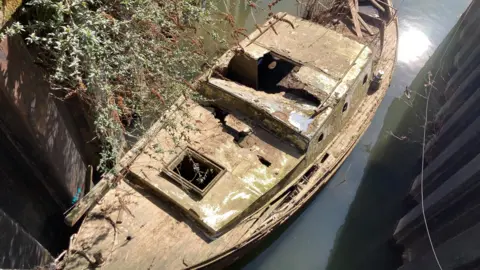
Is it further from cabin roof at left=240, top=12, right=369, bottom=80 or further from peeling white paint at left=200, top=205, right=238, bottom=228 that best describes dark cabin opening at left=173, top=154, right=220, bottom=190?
cabin roof at left=240, top=12, right=369, bottom=80

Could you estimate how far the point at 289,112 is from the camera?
8.48 meters

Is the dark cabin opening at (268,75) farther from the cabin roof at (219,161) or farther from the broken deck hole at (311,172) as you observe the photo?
the broken deck hole at (311,172)

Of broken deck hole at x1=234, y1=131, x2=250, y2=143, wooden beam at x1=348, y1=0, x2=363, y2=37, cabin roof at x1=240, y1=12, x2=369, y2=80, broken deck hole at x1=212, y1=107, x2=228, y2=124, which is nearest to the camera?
broken deck hole at x1=234, y1=131, x2=250, y2=143

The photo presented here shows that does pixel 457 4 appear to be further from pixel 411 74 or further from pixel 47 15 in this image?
pixel 47 15

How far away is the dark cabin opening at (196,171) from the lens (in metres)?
7.82

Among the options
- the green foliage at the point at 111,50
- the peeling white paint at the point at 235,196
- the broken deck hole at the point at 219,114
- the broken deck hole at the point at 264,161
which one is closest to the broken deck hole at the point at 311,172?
the broken deck hole at the point at 264,161

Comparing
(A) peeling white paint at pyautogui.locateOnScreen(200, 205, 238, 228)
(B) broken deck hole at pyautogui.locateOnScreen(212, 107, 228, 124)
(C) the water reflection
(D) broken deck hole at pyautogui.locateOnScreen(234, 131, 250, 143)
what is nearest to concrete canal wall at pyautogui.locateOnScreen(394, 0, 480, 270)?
(C) the water reflection

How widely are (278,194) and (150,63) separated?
11.9ft

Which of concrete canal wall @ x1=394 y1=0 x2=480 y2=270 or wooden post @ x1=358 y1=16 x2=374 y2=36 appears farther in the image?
wooden post @ x1=358 y1=16 x2=374 y2=36

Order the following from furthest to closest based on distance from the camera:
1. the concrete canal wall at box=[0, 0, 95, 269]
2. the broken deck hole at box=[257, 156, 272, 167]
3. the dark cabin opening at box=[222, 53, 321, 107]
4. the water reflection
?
the water reflection → the dark cabin opening at box=[222, 53, 321, 107] → the broken deck hole at box=[257, 156, 272, 167] → the concrete canal wall at box=[0, 0, 95, 269]

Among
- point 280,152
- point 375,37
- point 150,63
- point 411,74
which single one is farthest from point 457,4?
point 150,63

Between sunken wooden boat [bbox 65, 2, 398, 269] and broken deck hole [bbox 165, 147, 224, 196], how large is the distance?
21 millimetres

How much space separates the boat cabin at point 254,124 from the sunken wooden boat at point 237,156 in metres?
0.02

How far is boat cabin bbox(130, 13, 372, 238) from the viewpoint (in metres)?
7.56
